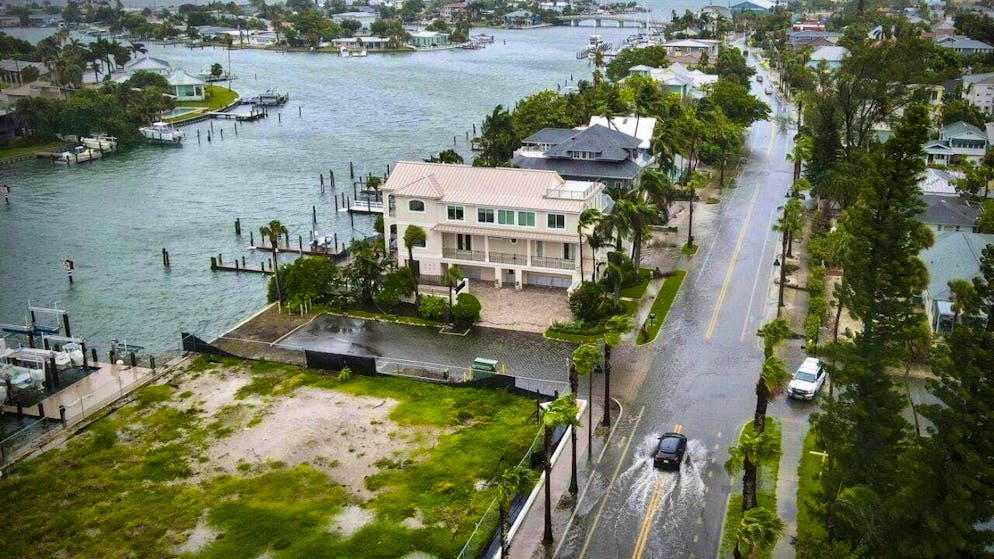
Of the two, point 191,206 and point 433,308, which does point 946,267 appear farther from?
point 191,206

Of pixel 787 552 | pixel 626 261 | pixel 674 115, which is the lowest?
pixel 787 552

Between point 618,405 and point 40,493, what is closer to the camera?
point 40,493

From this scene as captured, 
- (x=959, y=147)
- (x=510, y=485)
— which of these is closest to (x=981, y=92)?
(x=959, y=147)

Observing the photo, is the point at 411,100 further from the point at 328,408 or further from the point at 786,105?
the point at 328,408

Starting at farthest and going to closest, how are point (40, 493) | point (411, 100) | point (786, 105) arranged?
point (411, 100), point (786, 105), point (40, 493)

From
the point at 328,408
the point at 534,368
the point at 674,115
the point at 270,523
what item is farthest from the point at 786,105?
the point at 270,523

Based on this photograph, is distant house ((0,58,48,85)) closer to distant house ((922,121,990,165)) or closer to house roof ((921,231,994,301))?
distant house ((922,121,990,165))
